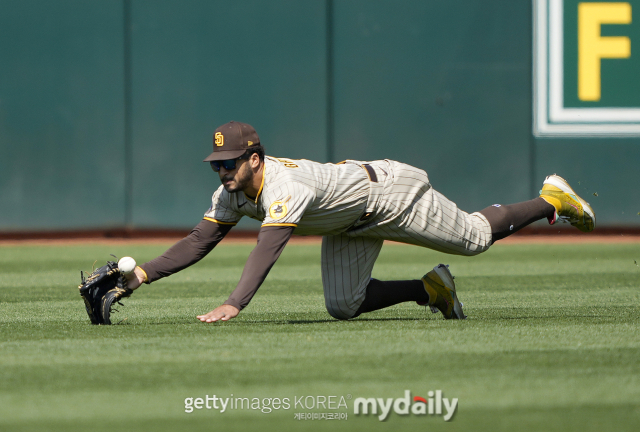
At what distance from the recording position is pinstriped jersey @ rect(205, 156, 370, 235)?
420 centimetres

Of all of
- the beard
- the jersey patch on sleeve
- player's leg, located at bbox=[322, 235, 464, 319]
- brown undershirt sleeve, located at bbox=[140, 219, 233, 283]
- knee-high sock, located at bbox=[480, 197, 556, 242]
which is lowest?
player's leg, located at bbox=[322, 235, 464, 319]

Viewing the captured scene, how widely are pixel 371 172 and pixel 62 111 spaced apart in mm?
8322

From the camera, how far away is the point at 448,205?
4824 millimetres

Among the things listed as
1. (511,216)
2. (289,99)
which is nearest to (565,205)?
(511,216)

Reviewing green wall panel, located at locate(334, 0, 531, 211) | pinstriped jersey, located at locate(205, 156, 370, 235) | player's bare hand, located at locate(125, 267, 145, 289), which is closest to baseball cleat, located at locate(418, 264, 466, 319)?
pinstriped jersey, located at locate(205, 156, 370, 235)

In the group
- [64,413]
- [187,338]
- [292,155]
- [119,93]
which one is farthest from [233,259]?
[64,413]

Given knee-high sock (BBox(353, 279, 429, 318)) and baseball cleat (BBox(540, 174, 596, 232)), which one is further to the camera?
baseball cleat (BBox(540, 174, 596, 232))

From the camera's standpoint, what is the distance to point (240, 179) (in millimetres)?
4266

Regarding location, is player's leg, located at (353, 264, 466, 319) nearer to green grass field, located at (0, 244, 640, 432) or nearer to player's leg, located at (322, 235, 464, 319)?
player's leg, located at (322, 235, 464, 319)

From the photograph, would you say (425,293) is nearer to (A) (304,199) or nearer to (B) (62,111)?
(A) (304,199)

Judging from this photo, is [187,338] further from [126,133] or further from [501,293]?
[126,133]

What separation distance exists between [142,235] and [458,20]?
5.55 meters

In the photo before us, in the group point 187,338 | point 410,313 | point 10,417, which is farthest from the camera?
point 410,313

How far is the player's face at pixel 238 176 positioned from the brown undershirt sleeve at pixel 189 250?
1.70 ft
